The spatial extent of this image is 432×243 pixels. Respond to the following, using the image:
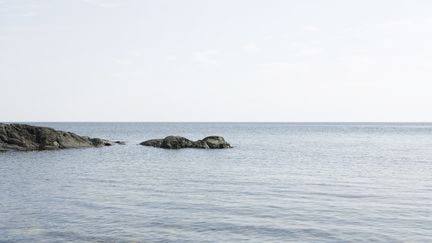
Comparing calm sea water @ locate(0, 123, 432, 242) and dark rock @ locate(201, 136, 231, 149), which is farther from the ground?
dark rock @ locate(201, 136, 231, 149)

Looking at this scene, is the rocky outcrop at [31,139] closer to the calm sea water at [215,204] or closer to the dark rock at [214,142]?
the dark rock at [214,142]

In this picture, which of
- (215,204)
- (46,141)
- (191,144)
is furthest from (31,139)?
(215,204)

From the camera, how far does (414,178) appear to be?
128 ft

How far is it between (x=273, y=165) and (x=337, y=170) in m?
7.67

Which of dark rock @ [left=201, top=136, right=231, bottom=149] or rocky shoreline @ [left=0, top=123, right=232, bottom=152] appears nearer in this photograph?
rocky shoreline @ [left=0, top=123, right=232, bottom=152]

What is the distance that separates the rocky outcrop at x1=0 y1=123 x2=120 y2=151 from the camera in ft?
229

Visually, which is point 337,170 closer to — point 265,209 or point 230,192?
point 230,192

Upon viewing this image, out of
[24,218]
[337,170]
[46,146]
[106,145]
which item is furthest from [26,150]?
[24,218]

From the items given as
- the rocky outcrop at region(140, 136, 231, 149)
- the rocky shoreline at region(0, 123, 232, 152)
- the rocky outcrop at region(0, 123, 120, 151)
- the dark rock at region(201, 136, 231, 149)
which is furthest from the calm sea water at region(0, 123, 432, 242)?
the dark rock at region(201, 136, 231, 149)

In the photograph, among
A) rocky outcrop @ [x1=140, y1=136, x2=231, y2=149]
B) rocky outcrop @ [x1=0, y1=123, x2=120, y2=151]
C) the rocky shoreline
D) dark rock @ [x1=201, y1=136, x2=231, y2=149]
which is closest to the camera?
rocky outcrop @ [x1=0, y1=123, x2=120, y2=151]


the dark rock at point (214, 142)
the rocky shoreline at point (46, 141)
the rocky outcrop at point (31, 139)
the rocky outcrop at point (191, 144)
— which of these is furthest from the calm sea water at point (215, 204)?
the dark rock at point (214, 142)

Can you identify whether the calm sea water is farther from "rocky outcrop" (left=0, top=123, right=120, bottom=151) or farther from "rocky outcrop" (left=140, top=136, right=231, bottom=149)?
"rocky outcrop" (left=140, top=136, right=231, bottom=149)

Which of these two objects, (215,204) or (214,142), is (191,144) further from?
(215,204)

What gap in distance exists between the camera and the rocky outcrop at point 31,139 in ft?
229
